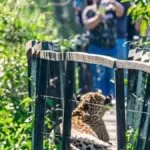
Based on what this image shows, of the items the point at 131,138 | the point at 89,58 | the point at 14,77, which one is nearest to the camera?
the point at 131,138

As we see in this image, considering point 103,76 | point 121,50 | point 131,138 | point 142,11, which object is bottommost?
point 103,76

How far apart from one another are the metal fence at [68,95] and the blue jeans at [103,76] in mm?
5045

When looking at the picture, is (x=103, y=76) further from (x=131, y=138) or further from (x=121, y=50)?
(x=131, y=138)

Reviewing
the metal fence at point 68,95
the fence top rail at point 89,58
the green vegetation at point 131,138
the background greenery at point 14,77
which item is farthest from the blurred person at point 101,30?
the green vegetation at point 131,138

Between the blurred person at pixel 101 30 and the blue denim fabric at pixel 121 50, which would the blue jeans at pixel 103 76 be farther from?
the blue denim fabric at pixel 121 50

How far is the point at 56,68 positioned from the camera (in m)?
8.92

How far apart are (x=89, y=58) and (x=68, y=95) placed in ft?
1.65

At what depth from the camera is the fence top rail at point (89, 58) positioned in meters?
6.60

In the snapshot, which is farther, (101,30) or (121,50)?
(101,30)

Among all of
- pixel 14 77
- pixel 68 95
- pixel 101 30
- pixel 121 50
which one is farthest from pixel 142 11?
pixel 101 30

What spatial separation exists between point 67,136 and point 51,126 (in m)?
0.55

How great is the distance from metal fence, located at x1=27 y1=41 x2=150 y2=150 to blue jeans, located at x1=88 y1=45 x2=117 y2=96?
199 inches

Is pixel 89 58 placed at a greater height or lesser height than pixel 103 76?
greater

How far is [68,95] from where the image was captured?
764 cm
